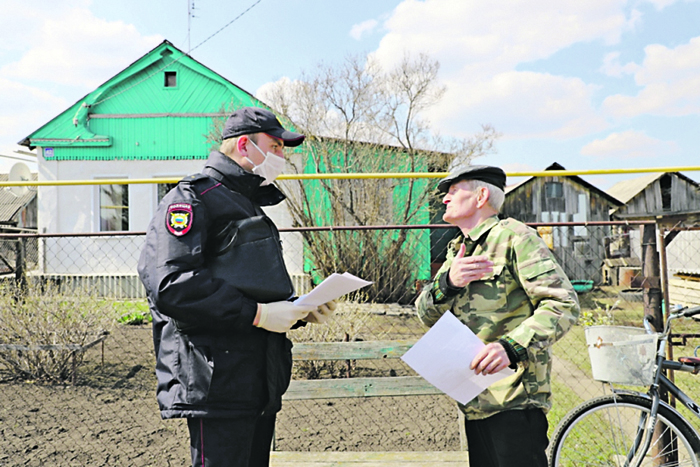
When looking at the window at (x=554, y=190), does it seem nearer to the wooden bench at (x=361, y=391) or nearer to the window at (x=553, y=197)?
the window at (x=553, y=197)

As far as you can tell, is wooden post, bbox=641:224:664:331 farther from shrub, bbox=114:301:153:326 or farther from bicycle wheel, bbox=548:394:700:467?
shrub, bbox=114:301:153:326

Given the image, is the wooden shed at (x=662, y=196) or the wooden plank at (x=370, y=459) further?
the wooden shed at (x=662, y=196)

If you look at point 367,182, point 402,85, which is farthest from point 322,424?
point 402,85

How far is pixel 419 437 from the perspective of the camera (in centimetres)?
440

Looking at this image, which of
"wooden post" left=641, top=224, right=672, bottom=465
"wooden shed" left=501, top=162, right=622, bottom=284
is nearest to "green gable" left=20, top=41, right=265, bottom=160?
"wooden post" left=641, top=224, right=672, bottom=465

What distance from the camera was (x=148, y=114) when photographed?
13867 millimetres

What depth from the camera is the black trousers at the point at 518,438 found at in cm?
189

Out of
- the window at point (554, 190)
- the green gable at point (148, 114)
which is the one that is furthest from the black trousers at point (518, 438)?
the window at point (554, 190)

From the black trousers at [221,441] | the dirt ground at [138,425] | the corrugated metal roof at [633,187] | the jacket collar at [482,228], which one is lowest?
the dirt ground at [138,425]

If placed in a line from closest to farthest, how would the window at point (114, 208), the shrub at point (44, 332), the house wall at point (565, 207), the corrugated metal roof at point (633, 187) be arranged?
the shrub at point (44, 332), the window at point (114, 208), the house wall at point (565, 207), the corrugated metal roof at point (633, 187)

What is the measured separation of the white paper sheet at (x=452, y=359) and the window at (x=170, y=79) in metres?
14.0

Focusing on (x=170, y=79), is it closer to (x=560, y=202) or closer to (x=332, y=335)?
(x=332, y=335)

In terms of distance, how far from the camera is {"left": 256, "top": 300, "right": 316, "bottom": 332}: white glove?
1.76 meters

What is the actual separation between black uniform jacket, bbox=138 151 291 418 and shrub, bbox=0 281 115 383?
4.37 m
